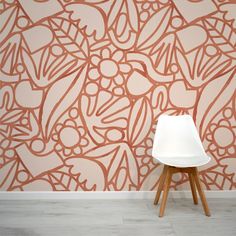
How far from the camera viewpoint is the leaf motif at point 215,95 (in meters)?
2.71

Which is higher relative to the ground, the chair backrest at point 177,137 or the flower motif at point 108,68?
the flower motif at point 108,68

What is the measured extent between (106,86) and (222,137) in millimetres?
1151

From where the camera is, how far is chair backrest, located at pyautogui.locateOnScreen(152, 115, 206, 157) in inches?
99.7

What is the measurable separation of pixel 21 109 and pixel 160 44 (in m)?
1.35

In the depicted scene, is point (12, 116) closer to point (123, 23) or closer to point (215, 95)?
point (123, 23)

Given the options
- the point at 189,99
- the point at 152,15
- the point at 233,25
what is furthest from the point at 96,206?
the point at 233,25

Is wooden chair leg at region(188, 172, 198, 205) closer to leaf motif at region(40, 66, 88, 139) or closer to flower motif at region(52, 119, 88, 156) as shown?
flower motif at region(52, 119, 88, 156)

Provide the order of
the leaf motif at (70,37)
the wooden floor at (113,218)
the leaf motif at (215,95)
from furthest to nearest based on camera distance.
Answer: the leaf motif at (215,95), the leaf motif at (70,37), the wooden floor at (113,218)

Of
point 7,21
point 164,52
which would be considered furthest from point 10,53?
point 164,52

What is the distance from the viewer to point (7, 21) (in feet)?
8.51

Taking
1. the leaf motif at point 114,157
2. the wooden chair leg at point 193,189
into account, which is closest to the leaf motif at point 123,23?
the leaf motif at point 114,157

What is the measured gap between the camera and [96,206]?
257cm

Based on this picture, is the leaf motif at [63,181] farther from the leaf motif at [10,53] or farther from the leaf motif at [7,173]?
the leaf motif at [10,53]

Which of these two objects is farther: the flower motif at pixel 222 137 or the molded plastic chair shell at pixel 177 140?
the flower motif at pixel 222 137
